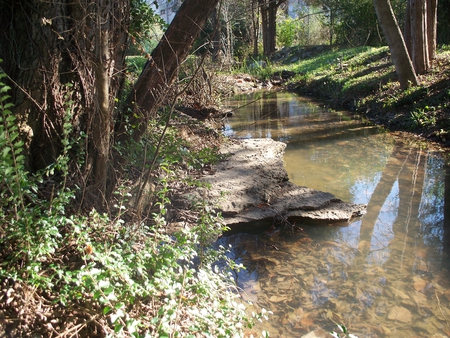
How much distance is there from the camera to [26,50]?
2.78 m

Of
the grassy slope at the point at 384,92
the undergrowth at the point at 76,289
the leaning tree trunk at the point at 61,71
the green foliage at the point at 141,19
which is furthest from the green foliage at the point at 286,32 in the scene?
the undergrowth at the point at 76,289

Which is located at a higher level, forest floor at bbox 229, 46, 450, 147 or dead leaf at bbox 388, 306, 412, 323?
forest floor at bbox 229, 46, 450, 147

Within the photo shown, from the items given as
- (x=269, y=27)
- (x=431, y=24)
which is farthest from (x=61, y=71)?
(x=269, y=27)

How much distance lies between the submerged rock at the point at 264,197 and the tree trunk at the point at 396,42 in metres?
5.34

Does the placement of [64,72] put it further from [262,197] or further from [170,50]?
[262,197]

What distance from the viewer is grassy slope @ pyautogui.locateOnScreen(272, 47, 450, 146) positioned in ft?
26.5

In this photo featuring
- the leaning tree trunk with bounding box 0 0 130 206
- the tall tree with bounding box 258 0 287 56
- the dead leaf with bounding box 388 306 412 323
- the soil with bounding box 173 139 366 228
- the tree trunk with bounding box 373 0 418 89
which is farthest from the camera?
the tall tree with bounding box 258 0 287 56

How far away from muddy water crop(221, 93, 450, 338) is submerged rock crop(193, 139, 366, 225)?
159 millimetres

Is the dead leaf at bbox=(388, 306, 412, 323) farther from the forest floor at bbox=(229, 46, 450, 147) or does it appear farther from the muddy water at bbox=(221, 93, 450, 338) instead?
the forest floor at bbox=(229, 46, 450, 147)

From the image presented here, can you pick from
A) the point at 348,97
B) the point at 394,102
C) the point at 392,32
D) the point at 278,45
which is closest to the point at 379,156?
the point at 394,102

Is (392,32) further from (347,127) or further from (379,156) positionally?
(379,156)

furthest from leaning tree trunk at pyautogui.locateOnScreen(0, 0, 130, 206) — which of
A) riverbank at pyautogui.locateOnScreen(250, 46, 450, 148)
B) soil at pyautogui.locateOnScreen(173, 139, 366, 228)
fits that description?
riverbank at pyautogui.locateOnScreen(250, 46, 450, 148)

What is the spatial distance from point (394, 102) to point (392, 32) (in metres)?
1.51

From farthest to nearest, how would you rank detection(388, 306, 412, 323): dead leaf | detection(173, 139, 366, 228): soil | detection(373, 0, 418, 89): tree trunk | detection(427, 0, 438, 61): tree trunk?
detection(427, 0, 438, 61): tree trunk < detection(373, 0, 418, 89): tree trunk < detection(173, 139, 366, 228): soil < detection(388, 306, 412, 323): dead leaf
